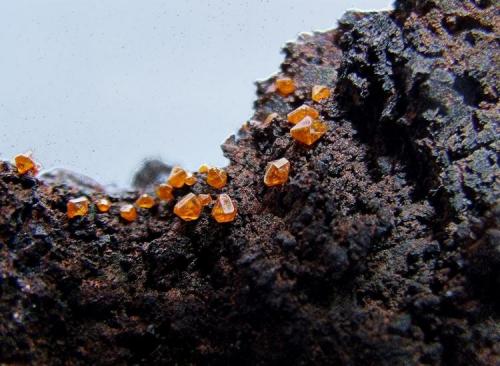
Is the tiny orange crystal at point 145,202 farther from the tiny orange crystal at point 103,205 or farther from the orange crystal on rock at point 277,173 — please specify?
the orange crystal on rock at point 277,173

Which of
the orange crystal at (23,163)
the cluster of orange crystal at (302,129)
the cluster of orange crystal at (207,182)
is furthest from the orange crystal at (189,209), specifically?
the orange crystal at (23,163)

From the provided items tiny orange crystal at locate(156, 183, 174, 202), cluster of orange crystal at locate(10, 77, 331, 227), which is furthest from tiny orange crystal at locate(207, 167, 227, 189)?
tiny orange crystal at locate(156, 183, 174, 202)

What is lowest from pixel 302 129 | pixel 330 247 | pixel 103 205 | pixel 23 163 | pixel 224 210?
pixel 330 247

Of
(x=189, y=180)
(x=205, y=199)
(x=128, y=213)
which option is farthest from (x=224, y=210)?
(x=128, y=213)

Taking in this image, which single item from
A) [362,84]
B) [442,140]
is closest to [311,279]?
[442,140]

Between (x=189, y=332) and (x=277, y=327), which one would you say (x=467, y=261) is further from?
(x=189, y=332)

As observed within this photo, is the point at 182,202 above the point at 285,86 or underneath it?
underneath

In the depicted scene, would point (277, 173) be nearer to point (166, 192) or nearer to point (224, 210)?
point (224, 210)
